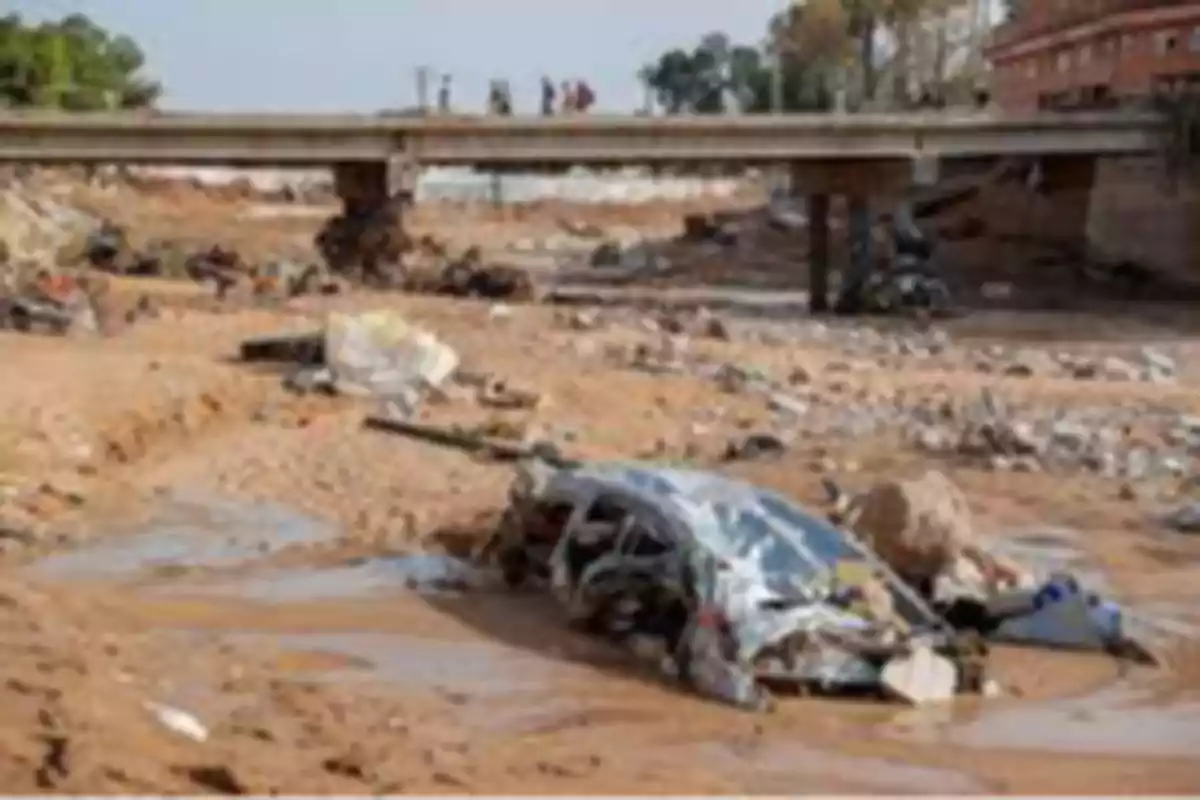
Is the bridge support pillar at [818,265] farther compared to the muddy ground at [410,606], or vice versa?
the bridge support pillar at [818,265]

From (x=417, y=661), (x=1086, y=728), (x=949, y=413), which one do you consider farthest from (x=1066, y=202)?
(x=1086, y=728)

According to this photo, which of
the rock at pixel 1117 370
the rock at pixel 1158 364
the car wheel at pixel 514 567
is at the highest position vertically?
the car wheel at pixel 514 567

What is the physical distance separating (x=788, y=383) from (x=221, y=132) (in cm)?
1737

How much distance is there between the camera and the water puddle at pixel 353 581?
608 inches

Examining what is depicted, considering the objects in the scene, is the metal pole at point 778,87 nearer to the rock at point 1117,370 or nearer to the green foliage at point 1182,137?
the green foliage at point 1182,137

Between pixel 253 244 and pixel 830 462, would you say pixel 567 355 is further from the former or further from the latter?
pixel 253 244

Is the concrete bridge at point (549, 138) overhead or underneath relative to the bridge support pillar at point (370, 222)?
overhead

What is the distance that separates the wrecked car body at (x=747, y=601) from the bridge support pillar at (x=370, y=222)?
2798 cm

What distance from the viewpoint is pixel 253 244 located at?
180ft

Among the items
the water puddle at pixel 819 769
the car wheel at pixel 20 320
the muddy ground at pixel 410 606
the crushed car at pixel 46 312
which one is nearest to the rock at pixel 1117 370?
the muddy ground at pixel 410 606

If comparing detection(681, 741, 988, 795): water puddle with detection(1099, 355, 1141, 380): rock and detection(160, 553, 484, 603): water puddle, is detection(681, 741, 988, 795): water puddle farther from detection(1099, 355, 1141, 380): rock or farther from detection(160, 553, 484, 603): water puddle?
detection(1099, 355, 1141, 380): rock

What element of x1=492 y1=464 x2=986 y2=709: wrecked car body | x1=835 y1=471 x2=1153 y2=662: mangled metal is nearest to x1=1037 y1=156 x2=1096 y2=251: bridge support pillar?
x1=835 y1=471 x2=1153 y2=662: mangled metal

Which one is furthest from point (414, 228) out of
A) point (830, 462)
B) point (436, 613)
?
point (436, 613)

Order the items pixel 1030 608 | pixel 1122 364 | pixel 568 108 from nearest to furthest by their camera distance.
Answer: pixel 1030 608 < pixel 1122 364 < pixel 568 108
